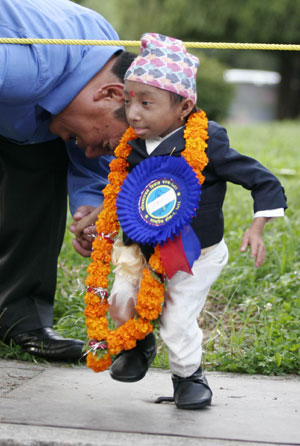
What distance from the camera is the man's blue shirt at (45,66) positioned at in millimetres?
3133

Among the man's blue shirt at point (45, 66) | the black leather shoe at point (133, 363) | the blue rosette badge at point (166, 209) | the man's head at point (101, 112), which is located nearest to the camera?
the blue rosette badge at point (166, 209)

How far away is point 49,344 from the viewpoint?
3799 millimetres

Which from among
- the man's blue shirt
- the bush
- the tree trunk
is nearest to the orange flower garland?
the man's blue shirt

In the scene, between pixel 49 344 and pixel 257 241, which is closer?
pixel 257 241

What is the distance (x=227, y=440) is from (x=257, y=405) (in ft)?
1.54

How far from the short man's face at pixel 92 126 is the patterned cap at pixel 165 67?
1.75ft

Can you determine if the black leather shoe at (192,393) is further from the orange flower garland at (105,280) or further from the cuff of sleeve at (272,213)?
the cuff of sleeve at (272,213)

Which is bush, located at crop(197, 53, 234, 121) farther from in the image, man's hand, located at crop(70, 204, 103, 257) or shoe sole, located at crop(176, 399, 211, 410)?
Result: shoe sole, located at crop(176, 399, 211, 410)

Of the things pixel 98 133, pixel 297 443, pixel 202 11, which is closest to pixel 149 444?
pixel 297 443

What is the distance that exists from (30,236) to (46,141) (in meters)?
0.54

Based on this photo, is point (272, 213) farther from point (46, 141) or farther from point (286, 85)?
point (286, 85)

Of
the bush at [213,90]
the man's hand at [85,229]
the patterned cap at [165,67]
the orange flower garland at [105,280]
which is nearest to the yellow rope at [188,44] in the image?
the patterned cap at [165,67]

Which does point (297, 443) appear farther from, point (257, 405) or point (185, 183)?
point (185, 183)

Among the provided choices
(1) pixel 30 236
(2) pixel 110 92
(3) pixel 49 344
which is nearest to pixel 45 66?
(2) pixel 110 92
